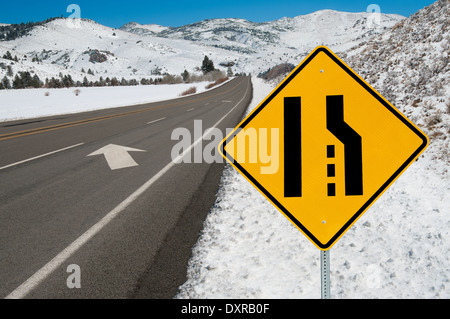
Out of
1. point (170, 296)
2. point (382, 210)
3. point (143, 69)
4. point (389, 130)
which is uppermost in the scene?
point (143, 69)

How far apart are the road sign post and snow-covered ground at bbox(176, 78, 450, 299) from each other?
2.48 ft

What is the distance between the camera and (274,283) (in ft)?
8.77

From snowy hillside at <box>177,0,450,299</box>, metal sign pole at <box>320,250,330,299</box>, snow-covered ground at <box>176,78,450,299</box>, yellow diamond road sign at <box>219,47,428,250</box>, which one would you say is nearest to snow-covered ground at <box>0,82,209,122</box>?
snowy hillside at <box>177,0,450,299</box>

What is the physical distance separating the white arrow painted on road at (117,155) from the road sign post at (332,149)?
500 cm

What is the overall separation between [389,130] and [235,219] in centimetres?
231

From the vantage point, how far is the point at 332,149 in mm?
2061

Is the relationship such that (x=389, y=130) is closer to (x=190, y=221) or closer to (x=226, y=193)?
(x=190, y=221)

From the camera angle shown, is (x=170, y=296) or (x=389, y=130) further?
(x=170, y=296)

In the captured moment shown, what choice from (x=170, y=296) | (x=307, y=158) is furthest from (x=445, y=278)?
(x=170, y=296)

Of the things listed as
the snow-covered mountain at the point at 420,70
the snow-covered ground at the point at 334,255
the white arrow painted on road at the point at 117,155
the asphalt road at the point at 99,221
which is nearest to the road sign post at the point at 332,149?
the snow-covered ground at the point at 334,255

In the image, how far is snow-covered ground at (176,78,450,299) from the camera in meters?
2.58

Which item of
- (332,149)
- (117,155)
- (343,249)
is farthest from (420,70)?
(332,149)

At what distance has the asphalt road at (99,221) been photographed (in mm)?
2777

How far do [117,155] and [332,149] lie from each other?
6369 millimetres
